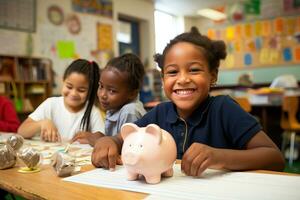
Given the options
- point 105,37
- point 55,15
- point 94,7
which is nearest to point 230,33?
point 105,37

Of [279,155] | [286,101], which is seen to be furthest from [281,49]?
[279,155]

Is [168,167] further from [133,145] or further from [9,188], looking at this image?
[9,188]

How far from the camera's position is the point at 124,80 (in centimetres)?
131

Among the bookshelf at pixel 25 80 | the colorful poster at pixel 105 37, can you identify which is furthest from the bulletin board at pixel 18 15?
the colorful poster at pixel 105 37

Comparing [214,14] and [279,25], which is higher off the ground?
[214,14]

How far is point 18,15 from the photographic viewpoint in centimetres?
418

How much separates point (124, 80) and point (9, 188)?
2.51ft

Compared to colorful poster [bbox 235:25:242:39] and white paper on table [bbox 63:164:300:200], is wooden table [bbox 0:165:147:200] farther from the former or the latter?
colorful poster [bbox 235:25:242:39]

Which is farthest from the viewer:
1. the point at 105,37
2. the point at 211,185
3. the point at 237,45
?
the point at 237,45

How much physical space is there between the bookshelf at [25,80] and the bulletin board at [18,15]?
461mm

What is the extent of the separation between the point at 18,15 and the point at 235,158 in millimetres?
4250

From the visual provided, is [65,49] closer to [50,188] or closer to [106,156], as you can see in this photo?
[106,156]

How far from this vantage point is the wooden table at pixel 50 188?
52 cm

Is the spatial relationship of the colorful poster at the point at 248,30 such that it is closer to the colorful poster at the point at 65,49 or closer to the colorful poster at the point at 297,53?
the colorful poster at the point at 297,53
